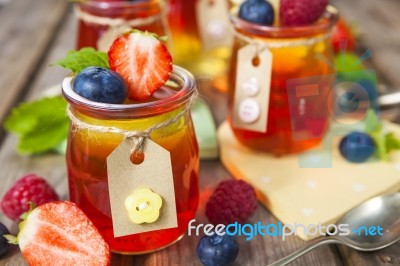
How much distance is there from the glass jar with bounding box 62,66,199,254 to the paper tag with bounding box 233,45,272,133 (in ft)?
0.71

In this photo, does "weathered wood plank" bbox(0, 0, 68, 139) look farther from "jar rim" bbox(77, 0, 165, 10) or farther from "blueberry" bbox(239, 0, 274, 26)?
"blueberry" bbox(239, 0, 274, 26)

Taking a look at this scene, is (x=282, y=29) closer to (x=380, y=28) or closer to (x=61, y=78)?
(x=61, y=78)

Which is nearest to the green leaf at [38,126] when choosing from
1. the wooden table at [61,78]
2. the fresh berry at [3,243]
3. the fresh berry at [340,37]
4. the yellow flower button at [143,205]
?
the wooden table at [61,78]

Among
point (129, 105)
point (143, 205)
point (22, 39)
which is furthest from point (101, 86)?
point (22, 39)

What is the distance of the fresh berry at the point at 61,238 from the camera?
78cm

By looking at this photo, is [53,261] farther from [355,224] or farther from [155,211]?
[355,224]

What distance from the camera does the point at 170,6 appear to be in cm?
149

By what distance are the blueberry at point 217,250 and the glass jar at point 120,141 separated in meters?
0.06

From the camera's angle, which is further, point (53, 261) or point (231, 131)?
point (231, 131)

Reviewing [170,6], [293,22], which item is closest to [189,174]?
[293,22]

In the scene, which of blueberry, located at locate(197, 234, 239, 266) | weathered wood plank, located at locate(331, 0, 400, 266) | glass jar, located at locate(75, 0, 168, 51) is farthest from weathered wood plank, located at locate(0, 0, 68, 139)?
weathered wood plank, located at locate(331, 0, 400, 266)

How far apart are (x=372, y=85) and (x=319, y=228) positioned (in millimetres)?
442

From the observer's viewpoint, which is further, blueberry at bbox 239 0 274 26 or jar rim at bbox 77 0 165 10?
jar rim at bbox 77 0 165 10

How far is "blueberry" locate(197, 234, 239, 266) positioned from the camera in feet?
2.68
